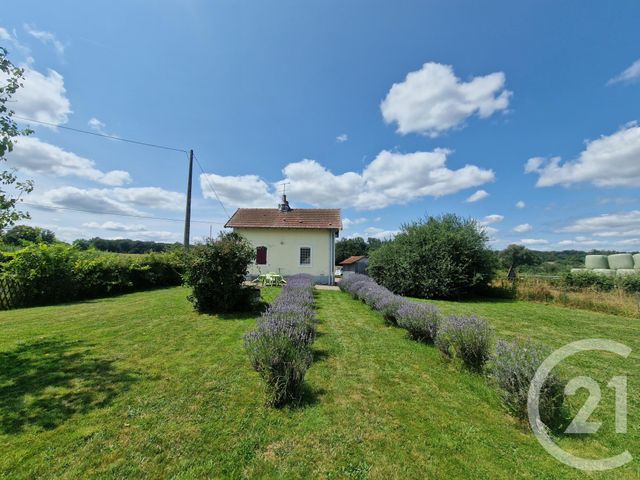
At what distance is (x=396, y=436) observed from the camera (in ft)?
8.47

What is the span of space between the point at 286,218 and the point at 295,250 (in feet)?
8.56

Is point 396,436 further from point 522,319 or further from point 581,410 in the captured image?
point 522,319

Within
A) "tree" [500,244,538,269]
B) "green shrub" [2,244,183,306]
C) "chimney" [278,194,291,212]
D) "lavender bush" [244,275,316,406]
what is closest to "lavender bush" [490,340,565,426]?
"lavender bush" [244,275,316,406]

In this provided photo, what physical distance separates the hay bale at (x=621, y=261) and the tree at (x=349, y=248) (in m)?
44.5

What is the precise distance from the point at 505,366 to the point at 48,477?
4.11 m

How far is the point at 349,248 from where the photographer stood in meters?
66.1

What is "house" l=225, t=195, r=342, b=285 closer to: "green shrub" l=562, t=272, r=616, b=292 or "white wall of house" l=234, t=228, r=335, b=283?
"white wall of house" l=234, t=228, r=335, b=283

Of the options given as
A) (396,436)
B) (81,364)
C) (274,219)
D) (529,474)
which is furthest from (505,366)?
(274,219)

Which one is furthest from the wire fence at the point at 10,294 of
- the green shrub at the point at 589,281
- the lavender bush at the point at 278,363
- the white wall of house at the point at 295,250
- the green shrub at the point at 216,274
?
the green shrub at the point at 589,281

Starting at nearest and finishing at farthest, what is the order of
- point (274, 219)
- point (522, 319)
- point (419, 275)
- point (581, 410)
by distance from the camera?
point (581, 410), point (522, 319), point (419, 275), point (274, 219)

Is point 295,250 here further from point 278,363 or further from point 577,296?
point 278,363

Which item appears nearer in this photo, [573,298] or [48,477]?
[48,477]

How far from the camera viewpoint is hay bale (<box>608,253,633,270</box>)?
20.1 meters

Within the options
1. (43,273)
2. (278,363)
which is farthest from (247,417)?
(43,273)
